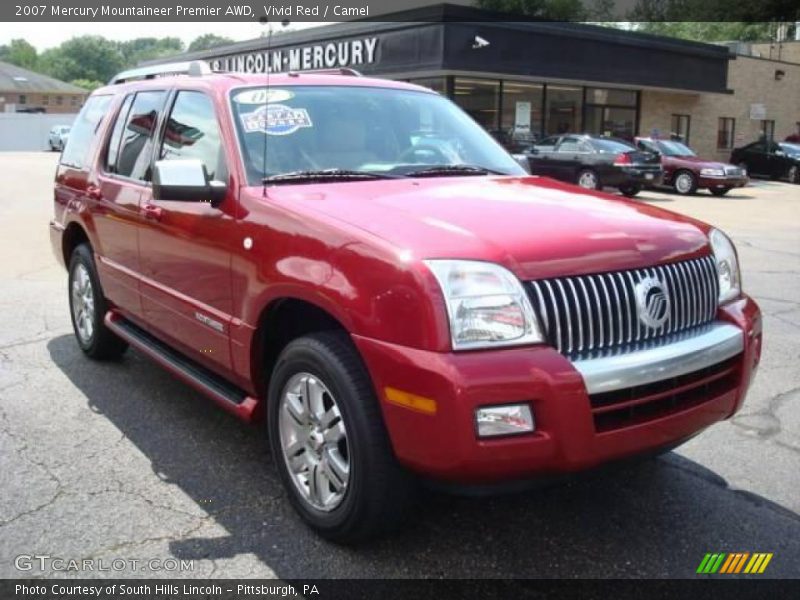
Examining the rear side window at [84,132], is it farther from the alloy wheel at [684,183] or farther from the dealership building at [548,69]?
the alloy wheel at [684,183]

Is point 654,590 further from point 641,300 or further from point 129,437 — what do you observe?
point 129,437

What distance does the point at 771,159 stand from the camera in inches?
1134

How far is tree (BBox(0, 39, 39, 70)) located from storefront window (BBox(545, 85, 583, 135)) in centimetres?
11959

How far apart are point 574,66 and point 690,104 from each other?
8.50 m

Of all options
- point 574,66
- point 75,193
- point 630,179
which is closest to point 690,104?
point 574,66

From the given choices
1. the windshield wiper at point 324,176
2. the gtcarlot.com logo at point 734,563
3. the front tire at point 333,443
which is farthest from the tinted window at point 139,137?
the gtcarlot.com logo at point 734,563

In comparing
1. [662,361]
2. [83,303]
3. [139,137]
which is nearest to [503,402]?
[662,361]

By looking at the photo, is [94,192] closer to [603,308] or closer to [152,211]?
[152,211]

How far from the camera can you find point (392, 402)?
110 inches

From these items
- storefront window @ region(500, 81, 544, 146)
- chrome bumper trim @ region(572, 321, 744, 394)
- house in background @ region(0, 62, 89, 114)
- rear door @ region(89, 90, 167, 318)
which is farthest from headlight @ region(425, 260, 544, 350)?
house in background @ region(0, 62, 89, 114)

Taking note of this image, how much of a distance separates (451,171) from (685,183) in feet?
65.0

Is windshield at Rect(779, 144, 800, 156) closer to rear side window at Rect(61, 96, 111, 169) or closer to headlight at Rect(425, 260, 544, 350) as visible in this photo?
rear side window at Rect(61, 96, 111, 169)

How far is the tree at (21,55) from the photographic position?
418 ft

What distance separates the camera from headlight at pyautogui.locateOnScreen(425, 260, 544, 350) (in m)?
2.73
